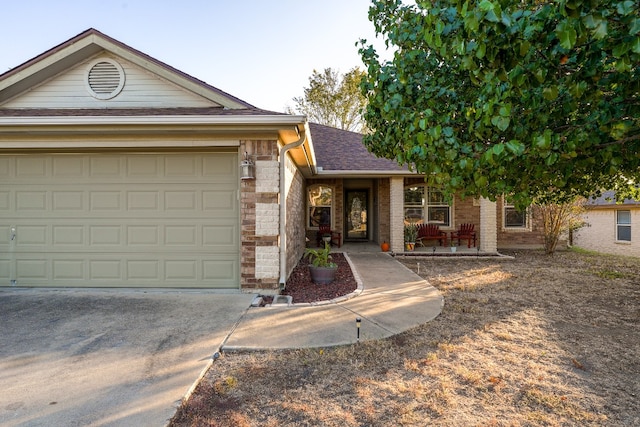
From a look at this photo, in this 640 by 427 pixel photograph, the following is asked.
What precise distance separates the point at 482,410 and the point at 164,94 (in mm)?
6645

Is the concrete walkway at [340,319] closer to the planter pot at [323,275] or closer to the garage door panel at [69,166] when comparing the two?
the planter pot at [323,275]

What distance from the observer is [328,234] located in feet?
40.4

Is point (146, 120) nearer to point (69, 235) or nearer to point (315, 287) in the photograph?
point (69, 235)

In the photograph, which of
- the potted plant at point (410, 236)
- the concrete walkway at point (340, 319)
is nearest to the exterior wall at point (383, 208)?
the potted plant at point (410, 236)

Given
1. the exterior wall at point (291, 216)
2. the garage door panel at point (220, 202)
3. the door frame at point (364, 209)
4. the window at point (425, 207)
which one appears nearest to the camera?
the garage door panel at point (220, 202)

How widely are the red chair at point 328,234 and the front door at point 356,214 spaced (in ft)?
6.12

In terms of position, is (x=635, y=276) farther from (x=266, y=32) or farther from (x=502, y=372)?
(x=266, y=32)

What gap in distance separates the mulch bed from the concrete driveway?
35.5 inches

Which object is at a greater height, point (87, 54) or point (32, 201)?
point (87, 54)

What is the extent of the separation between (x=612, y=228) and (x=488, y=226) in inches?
266

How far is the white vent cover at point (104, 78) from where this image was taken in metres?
6.25

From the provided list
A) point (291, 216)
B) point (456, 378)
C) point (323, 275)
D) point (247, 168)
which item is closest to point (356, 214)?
point (291, 216)

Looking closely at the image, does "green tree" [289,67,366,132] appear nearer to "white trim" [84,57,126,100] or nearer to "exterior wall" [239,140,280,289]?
"white trim" [84,57,126,100]

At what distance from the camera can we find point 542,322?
462 centimetres
